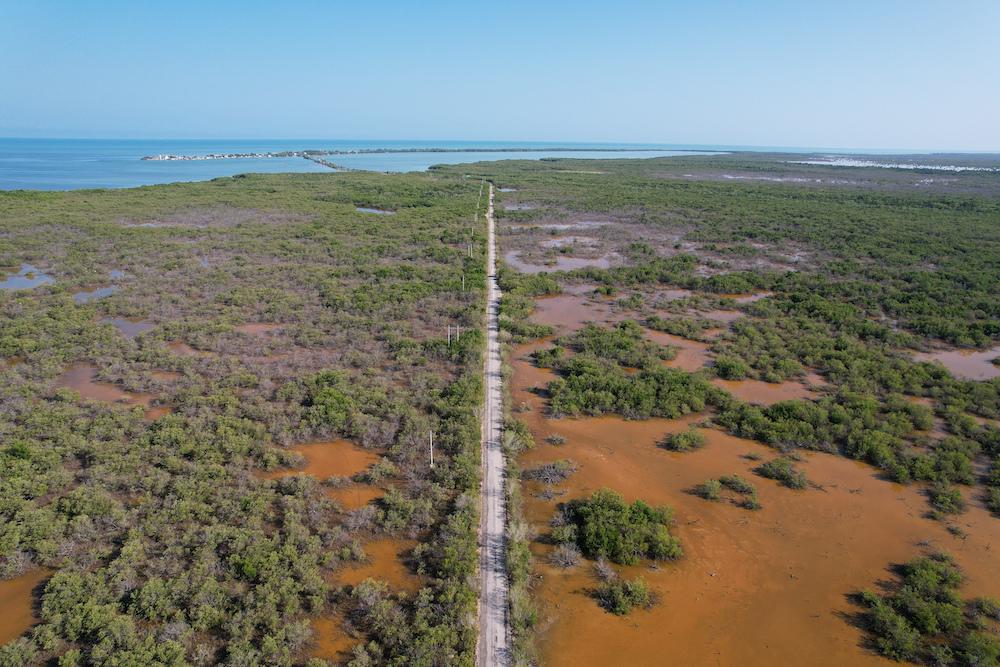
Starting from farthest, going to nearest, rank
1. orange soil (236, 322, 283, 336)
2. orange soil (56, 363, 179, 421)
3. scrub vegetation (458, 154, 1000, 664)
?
orange soil (236, 322, 283, 336)
orange soil (56, 363, 179, 421)
scrub vegetation (458, 154, 1000, 664)

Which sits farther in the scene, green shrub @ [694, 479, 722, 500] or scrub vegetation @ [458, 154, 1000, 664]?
scrub vegetation @ [458, 154, 1000, 664]

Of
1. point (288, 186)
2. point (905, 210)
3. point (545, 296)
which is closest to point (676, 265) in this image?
point (545, 296)

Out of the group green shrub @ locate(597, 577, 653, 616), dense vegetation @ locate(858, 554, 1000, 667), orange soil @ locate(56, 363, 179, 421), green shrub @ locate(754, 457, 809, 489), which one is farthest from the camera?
Answer: orange soil @ locate(56, 363, 179, 421)

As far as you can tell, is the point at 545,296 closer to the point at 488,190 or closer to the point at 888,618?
the point at 888,618

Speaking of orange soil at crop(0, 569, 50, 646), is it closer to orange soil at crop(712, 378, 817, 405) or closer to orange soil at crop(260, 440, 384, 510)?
orange soil at crop(260, 440, 384, 510)

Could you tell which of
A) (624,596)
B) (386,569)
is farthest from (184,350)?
(624,596)

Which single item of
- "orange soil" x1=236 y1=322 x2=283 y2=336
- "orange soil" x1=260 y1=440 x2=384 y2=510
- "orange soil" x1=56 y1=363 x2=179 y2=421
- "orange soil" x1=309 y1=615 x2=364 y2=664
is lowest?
"orange soil" x1=309 y1=615 x2=364 y2=664

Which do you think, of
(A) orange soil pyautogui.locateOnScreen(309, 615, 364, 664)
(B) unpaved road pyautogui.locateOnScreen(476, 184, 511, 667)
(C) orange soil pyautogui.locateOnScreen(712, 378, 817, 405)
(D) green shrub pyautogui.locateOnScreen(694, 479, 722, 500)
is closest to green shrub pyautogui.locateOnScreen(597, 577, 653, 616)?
(B) unpaved road pyautogui.locateOnScreen(476, 184, 511, 667)
